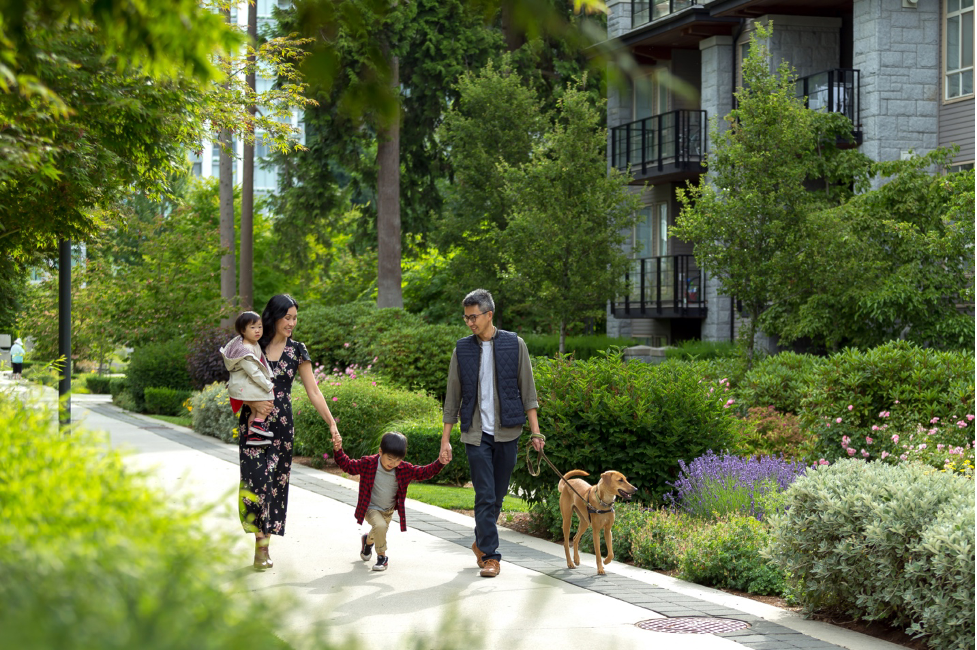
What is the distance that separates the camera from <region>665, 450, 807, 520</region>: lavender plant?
889 centimetres

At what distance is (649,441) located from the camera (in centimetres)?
973

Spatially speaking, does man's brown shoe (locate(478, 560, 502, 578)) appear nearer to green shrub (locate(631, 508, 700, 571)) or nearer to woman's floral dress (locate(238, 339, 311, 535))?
green shrub (locate(631, 508, 700, 571))

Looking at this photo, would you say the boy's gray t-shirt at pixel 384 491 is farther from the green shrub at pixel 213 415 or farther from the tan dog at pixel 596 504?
the green shrub at pixel 213 415

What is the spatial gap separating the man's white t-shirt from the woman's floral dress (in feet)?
4.17

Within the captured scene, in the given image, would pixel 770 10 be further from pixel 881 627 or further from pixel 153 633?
pixel 153 633

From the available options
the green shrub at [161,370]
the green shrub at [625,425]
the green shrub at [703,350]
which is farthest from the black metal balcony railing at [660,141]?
the green shrub at [625,425]

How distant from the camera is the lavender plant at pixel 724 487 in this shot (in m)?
8.89

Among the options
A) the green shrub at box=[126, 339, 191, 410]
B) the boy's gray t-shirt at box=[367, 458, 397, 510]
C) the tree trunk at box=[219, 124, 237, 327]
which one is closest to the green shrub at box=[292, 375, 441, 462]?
the boy's gray t-shirt at box=[367, 458, 397, 510]

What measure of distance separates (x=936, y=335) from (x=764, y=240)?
2981 mm

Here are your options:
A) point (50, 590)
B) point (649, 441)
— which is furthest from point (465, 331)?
point (50, 590)

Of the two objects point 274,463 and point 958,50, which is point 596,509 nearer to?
point 274,463

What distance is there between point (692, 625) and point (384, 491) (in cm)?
250

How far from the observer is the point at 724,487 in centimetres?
903

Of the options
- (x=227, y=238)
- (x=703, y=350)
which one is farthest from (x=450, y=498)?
(x=227, y=238)
